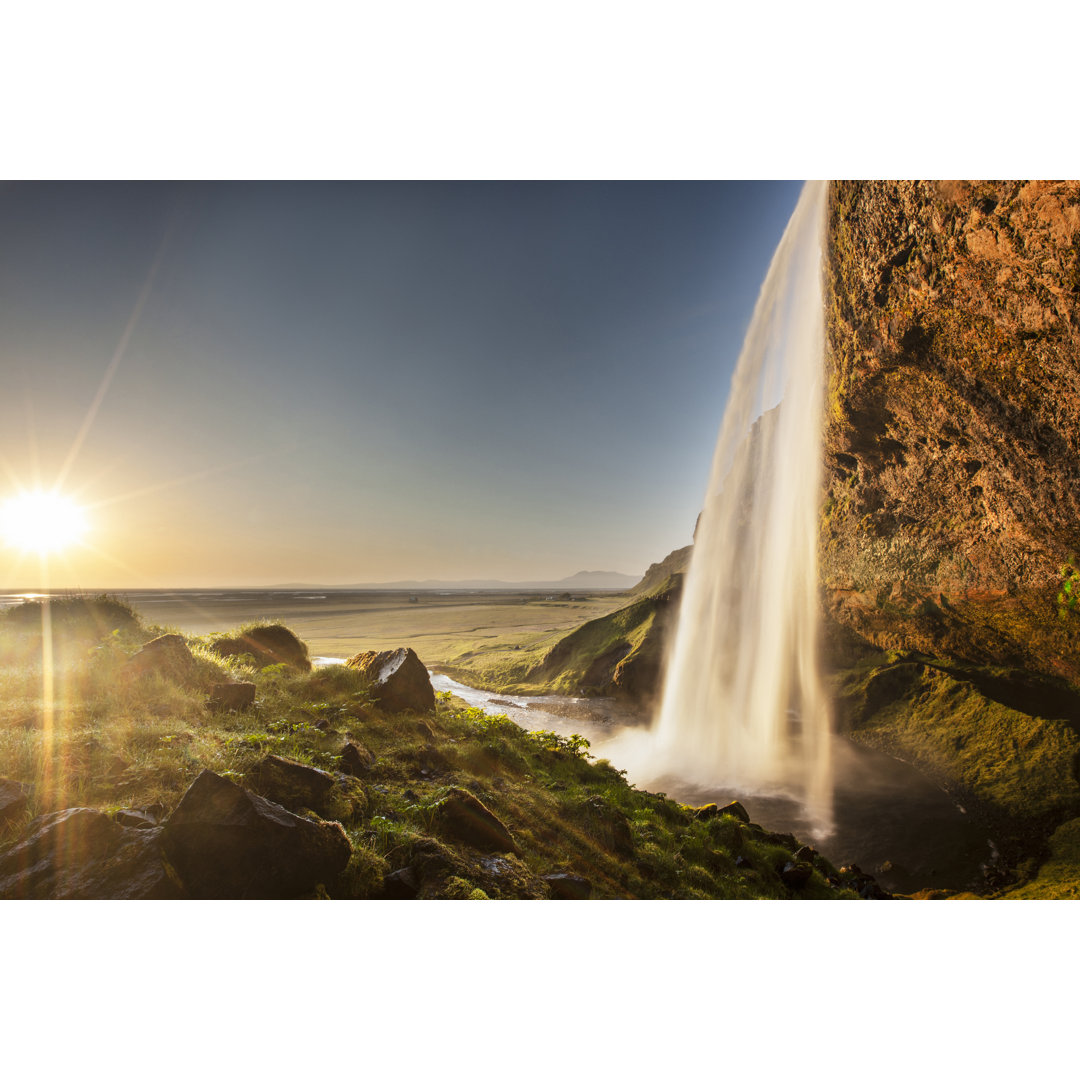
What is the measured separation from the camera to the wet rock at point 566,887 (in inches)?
161

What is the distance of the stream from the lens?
22.2 ft

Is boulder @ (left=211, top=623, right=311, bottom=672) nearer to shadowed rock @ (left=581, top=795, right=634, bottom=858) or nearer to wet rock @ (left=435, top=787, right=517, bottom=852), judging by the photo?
wet rock @ (left=435, top=787, right=517, bottom=852)

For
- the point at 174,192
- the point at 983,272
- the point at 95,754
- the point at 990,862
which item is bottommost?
the point at 990,862

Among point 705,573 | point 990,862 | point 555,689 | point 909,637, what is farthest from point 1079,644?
point 555,689

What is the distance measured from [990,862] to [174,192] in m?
15.5

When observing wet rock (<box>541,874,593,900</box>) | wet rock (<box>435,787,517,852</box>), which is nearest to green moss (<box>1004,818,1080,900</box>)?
wet rock (<box>541,874,593,900</box>)

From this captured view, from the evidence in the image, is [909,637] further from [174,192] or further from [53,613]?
[53,613]

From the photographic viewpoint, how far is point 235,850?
10.7ft

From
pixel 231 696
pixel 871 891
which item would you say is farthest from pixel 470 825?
pixel 871 891

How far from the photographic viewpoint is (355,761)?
5.36 metres

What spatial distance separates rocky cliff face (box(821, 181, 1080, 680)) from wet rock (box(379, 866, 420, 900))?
8846 millimetres

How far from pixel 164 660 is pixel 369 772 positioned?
3.30 metres

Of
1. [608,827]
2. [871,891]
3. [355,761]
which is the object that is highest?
[355,761]

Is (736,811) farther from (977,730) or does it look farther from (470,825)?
(977,730)
